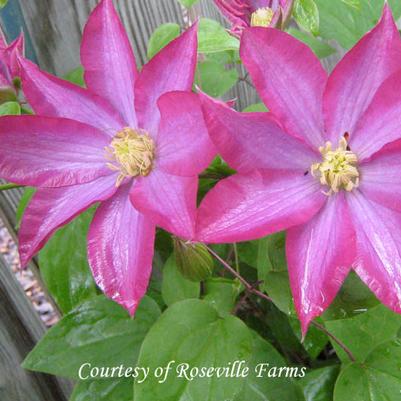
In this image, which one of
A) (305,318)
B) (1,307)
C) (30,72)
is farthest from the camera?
(1,307)

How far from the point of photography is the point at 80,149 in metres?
0.58

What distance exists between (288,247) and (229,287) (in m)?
0.26

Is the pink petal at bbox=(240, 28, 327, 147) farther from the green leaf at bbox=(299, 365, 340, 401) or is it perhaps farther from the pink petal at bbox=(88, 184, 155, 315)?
the green leaf at bbox=(299, 365, 340, 401)

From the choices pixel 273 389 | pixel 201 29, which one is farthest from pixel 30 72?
pixel 273 389

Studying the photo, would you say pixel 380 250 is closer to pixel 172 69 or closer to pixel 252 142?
pixel 252 142

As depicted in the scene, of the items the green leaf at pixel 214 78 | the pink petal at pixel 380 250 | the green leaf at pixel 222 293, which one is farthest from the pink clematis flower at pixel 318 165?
the green leaf at pixel 214 78

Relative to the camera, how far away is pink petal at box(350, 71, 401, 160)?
1.50 ft

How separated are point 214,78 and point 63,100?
0.33 metres


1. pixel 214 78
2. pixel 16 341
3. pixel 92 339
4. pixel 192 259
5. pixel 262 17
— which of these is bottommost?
pixel 16 341

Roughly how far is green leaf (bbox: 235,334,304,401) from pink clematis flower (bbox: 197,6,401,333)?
Answer: 0.26m

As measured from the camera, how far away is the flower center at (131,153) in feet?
1.82

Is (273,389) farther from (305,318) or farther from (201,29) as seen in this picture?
(201,29)

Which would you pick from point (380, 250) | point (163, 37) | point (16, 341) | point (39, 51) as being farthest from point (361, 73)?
point (16, 341)

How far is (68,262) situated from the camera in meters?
0.75
